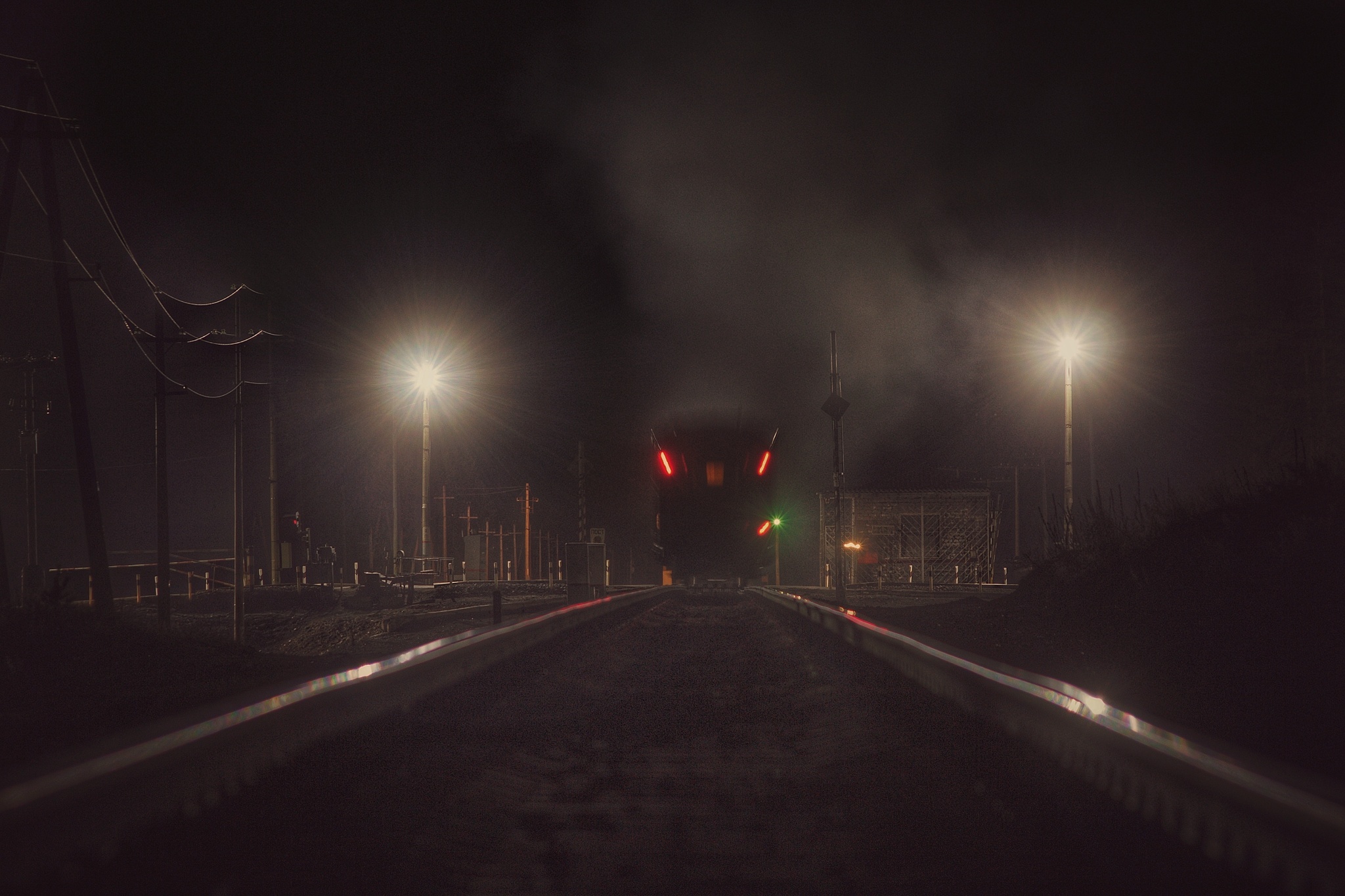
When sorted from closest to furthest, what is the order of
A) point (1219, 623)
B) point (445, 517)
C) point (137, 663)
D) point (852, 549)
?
point (1219, 623)
point (137, 663)
point (445, 517)
point (852, 549)

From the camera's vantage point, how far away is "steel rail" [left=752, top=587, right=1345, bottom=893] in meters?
2.64

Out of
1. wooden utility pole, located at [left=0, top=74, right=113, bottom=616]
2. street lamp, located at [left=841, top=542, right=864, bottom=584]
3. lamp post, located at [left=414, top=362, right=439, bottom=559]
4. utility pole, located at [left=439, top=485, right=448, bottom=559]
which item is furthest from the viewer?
street lamp, located at [left=841, top=542, right=864, bottom=584]

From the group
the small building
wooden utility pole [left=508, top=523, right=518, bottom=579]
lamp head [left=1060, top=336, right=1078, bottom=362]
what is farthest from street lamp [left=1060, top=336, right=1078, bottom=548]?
wooden utility pole [left=508, top=523, right=518, bottom=579]

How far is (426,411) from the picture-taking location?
3288 centimetres

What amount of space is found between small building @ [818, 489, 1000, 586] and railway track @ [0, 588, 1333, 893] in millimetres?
50602

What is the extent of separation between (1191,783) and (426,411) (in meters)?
31.3

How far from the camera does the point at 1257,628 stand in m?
9.05

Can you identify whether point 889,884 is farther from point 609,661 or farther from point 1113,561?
point 1113,561

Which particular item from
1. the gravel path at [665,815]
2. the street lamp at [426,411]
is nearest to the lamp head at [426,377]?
the street lamp at [426,411]

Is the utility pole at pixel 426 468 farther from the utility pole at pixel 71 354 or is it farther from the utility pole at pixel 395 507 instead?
the utility pole at pixel 71 354

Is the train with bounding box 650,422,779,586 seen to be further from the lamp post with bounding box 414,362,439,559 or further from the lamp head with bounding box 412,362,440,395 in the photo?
the lamp head with bounding box 412,362,440,395

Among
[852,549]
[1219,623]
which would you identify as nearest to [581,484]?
[1219,623]

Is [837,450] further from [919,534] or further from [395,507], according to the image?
[919,534]

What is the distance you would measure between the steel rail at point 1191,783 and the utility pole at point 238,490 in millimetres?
21041
